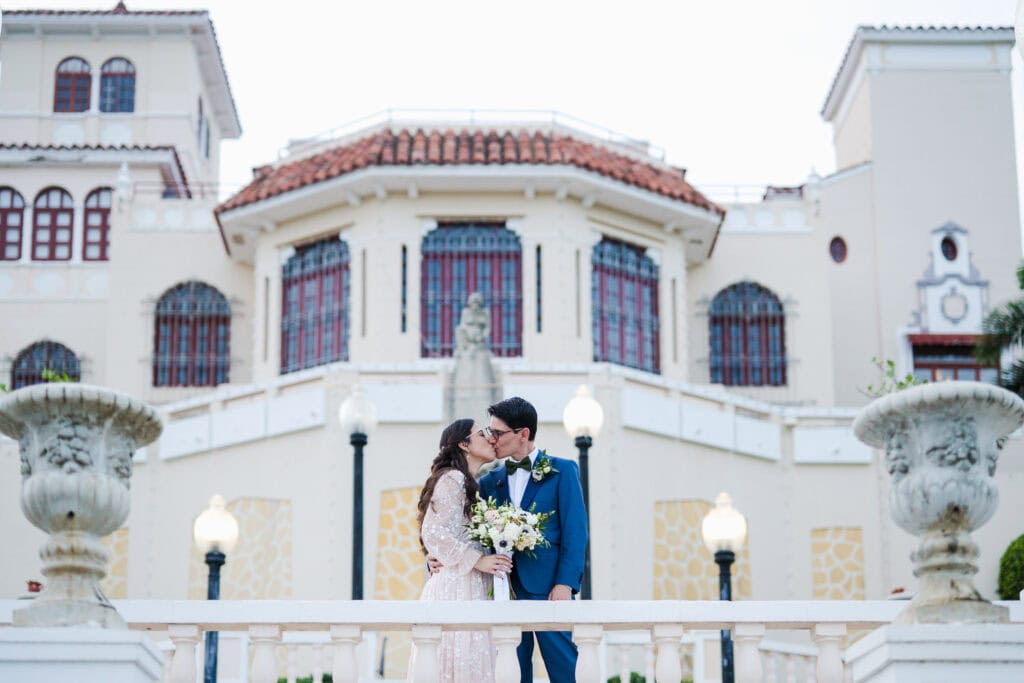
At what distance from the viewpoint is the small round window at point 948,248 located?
33.3m

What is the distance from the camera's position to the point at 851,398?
3212 centimetres

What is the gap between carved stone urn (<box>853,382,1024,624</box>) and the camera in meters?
9.80

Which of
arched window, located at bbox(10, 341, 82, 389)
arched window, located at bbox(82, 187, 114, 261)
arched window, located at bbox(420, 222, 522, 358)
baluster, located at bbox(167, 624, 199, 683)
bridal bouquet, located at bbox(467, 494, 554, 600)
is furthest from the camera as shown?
arched window, located at bbox(82, 187, 114, 261)

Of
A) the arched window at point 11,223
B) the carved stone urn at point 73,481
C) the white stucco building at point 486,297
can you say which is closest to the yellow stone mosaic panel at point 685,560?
the white stucco building at point 486,297

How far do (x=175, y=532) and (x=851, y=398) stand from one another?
12765 mm

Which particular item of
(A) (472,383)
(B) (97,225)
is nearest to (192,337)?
(B) (97,225)

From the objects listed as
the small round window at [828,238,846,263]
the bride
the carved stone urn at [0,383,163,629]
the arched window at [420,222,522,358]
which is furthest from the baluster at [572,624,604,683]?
the small round window at [828,238,846,263]

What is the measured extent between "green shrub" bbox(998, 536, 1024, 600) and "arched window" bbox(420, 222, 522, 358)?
810cm

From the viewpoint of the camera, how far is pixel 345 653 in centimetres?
982

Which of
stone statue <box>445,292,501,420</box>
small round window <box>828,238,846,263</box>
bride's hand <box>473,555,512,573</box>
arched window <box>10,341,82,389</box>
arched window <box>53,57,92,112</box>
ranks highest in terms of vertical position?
arched window <box>53,57,92,112</box>

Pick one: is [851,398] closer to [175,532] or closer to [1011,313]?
[1011,313]

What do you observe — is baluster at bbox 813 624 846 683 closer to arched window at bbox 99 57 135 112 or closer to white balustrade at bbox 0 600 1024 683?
white balustrade at bbox 0 600 1024 683

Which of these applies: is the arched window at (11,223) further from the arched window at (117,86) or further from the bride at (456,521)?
the bride at (456,521)

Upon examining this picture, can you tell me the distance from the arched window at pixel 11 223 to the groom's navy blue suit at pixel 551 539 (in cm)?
2449
